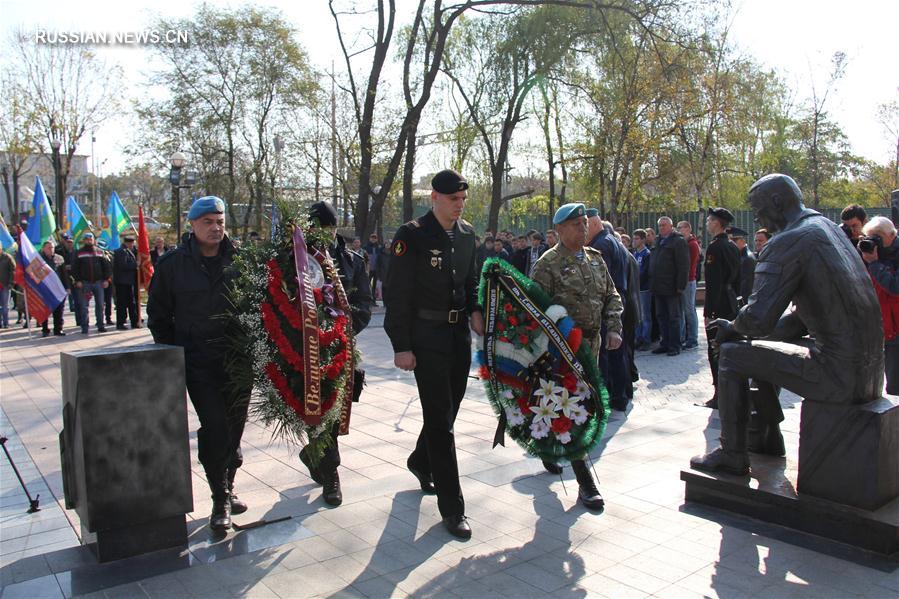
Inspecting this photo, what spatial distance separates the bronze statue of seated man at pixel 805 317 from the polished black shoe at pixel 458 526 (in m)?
1.81

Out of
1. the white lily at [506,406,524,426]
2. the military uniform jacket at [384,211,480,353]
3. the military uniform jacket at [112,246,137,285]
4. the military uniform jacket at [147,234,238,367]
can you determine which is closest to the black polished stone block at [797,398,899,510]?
the white lily at [506,406,524,426]

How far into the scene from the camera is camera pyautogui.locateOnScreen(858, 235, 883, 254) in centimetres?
603

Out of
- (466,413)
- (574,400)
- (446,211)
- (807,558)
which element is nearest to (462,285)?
(446,211)

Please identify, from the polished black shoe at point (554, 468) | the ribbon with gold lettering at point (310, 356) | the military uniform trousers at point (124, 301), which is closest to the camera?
the ribbon with gold lettering at point (310, 356)

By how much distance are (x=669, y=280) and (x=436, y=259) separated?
25.7 ft

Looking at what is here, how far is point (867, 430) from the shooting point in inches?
163

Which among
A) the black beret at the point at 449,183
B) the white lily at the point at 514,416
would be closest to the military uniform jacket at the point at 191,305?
the black beret at the point at 449,183

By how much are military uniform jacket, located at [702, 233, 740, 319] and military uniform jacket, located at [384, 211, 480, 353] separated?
17.1ft

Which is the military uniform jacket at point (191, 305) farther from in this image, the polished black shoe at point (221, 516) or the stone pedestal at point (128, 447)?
the polished black shoe at point (221, 516)

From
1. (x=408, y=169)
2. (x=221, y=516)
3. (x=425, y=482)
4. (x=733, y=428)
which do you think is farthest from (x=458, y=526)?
(x=408, y=169)

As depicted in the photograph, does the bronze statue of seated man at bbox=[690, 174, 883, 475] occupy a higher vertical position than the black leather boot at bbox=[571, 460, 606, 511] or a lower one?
higher

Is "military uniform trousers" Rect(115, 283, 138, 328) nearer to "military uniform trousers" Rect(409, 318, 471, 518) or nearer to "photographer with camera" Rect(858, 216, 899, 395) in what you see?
"military uniform trousers" Rect(409, 318, 471, 518)

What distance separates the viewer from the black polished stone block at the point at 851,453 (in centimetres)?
411

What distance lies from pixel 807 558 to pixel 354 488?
9.59 ft
